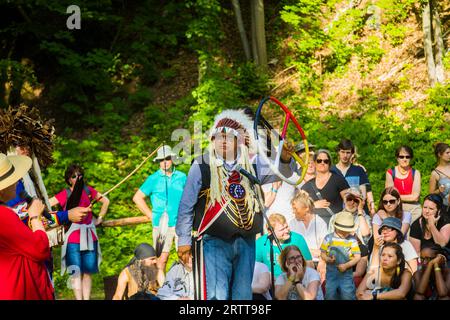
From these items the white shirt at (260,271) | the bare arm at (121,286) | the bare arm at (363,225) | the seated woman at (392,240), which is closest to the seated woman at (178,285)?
the bare arm at (121,286)

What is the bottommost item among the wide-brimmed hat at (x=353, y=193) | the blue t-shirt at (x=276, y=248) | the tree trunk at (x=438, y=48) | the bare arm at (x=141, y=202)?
the blue t-shirt at (x=276, y=248)

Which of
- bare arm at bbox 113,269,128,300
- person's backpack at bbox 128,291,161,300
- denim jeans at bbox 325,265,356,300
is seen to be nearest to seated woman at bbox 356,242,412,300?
denim jeans at bbox 325,265,356,300

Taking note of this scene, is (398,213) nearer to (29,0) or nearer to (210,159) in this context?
(210,159)

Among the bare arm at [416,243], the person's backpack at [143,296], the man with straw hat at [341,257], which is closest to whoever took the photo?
the person's backpack at [143,296]

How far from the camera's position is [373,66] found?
14203 mm

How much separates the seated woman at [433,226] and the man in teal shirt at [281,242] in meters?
1.12

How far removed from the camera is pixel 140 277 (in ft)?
23.8

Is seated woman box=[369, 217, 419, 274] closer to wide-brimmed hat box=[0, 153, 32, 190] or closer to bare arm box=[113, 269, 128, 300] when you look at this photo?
bare arm box=[113, 269, 128, 300]

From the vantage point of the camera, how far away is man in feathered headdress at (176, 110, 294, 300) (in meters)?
6.54

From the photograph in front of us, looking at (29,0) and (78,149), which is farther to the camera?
(29,0)

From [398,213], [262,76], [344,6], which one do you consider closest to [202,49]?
[262,76]

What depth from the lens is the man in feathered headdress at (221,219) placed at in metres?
6.54

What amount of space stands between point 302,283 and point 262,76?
842cm

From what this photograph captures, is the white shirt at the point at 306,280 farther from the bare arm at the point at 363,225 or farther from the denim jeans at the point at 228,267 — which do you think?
the bare arm at the point at 363,225
